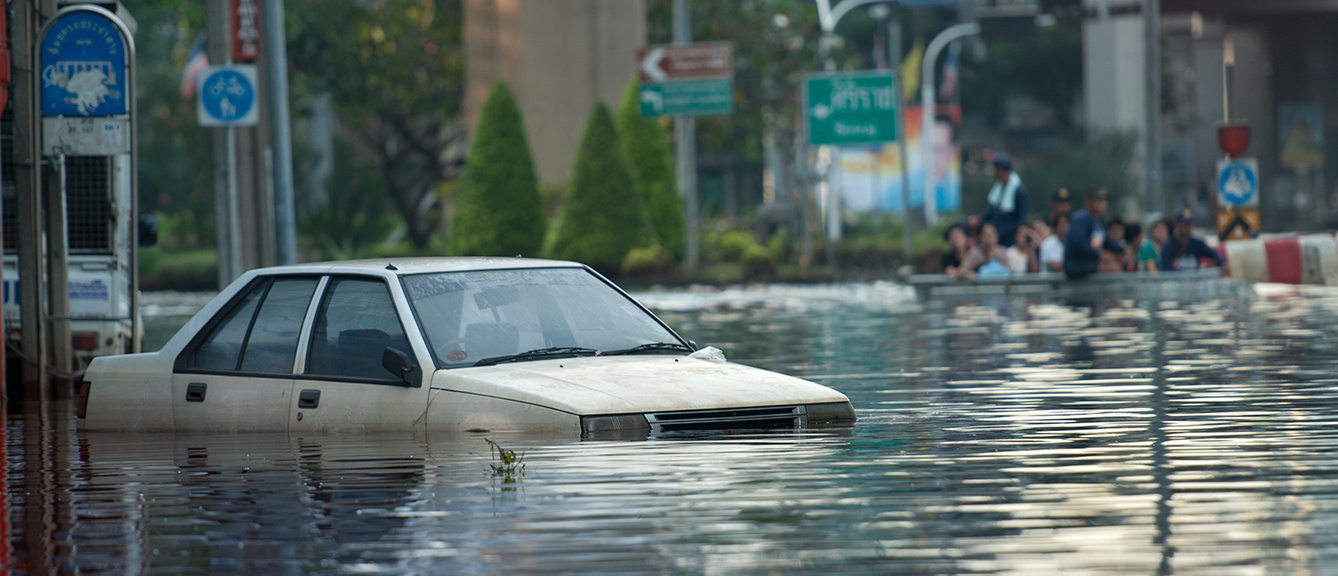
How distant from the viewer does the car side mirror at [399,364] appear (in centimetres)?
869

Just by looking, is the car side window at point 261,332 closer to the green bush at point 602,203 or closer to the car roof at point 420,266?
the car roof at point 420,266

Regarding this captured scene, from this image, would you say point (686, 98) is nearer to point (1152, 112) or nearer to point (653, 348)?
point (1152, 112)

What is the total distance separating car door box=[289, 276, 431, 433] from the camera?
347 inches

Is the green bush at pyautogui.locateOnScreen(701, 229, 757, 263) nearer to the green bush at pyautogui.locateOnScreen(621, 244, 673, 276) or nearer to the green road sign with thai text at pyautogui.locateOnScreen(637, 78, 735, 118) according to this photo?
the green bush at pyautogui.locateOnScreen(621, 244, 673, 276)

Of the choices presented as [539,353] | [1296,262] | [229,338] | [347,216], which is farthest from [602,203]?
[539,353]

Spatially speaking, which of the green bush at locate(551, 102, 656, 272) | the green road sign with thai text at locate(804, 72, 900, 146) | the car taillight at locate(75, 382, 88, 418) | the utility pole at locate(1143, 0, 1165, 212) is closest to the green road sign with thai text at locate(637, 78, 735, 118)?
the green bush at locate(551, 102, 656, 272)

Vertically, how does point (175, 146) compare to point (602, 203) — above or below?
above

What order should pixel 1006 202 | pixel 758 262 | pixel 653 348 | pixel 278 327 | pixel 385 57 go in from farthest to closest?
pixel 385 57, pixel 758 262, pixel 1006 202, pixel 278 327, pixel 653 348

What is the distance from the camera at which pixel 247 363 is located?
9.41 metres

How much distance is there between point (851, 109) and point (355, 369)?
2784cm

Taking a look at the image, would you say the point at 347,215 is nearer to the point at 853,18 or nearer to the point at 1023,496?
the point at 1023,496

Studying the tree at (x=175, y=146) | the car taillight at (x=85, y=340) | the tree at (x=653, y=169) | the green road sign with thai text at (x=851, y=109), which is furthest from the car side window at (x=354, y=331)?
the tree at (x=653, y=169)

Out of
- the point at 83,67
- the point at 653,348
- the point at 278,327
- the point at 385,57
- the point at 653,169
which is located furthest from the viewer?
the point at 385,57

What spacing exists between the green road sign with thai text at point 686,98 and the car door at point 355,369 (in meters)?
26.1
